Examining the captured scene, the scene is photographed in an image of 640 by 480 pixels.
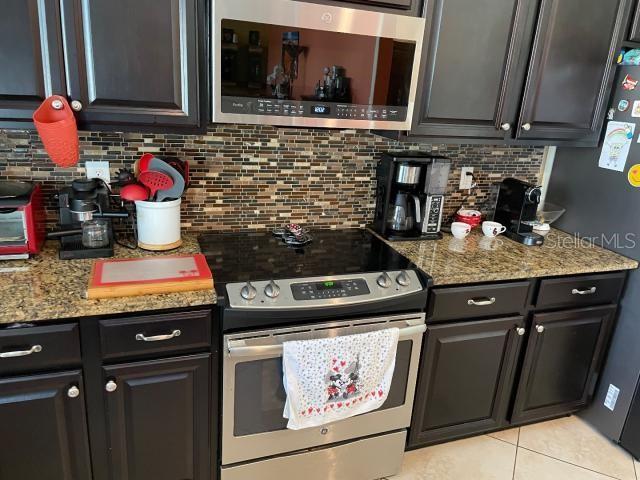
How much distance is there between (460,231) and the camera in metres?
2.28

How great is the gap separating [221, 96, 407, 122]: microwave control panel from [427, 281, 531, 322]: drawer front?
0.69 m

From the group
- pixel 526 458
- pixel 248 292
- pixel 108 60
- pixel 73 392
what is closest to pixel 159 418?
pixel 73 392

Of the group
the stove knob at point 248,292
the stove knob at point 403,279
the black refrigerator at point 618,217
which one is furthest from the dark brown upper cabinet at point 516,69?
the stove knob at point 248,292

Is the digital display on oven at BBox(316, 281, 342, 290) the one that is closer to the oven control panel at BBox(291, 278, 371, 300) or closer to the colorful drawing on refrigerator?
the oven control panel at BBox(291, 278, 371, 300)

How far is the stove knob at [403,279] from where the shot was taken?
181 centimetres

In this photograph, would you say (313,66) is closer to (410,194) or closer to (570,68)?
(410,194)

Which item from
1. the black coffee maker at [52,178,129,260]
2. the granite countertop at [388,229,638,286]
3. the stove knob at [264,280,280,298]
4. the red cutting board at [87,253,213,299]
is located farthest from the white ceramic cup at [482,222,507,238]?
the black coffee maker at [52,178,129,260]

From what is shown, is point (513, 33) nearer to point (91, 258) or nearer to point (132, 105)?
point (132, 105)

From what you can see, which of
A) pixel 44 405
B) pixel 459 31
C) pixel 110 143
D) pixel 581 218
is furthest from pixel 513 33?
pixel 44 405

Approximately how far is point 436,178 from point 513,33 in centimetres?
64

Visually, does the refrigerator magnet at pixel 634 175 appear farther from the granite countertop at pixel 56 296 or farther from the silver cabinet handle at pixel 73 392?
the silver cabinet handle at pixel 73 392

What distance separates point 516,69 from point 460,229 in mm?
708

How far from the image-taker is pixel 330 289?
1.73m

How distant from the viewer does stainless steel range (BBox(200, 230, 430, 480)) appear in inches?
64.1
